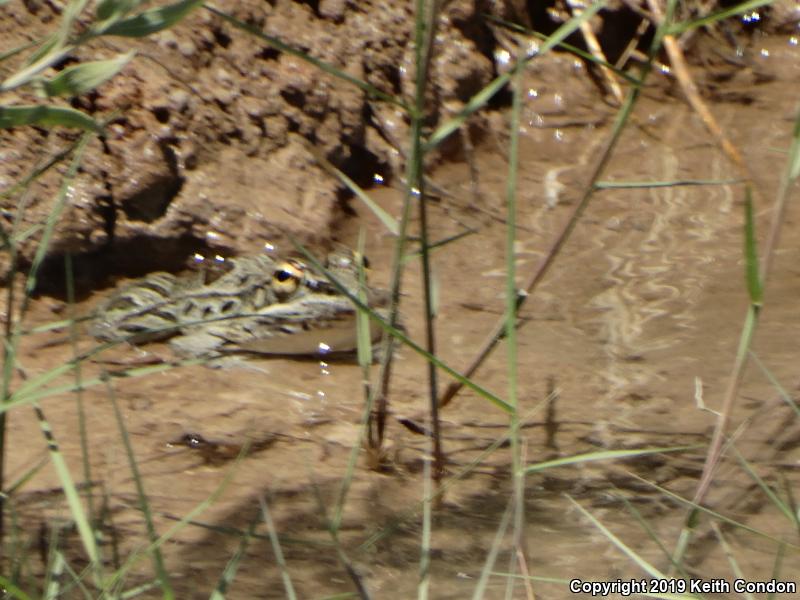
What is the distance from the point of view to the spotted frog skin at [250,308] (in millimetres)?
3074

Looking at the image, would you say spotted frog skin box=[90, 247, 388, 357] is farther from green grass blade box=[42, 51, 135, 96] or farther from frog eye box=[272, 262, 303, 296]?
green grass blade box=[42, 51, 135, 96]

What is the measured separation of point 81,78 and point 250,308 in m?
1.93

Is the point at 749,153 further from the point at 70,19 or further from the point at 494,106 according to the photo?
the point at 70,19

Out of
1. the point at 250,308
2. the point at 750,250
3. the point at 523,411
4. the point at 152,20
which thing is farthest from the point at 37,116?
the point at 250,308

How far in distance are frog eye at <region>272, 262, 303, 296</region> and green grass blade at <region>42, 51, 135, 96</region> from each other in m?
1.94

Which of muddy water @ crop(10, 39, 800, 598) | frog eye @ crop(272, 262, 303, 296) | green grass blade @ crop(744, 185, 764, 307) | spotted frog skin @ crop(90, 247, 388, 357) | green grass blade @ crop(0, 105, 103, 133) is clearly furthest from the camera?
frog eye @ crop(272, 262, 303, 296)

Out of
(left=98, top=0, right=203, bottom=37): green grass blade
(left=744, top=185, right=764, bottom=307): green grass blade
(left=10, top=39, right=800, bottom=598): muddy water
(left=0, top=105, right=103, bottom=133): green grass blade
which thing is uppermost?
(left=98, top=0, right=203, bottom=37): green grass blade

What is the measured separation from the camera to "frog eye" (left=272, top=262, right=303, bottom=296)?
334 cm

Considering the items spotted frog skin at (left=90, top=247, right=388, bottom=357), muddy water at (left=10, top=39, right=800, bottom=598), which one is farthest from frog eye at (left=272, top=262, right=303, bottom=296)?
muddy water at (left=10, top=39, right=800, bottom=598)

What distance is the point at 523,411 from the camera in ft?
8.82

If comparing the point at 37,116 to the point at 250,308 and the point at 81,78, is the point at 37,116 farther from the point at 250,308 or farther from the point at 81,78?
the point at 250,308

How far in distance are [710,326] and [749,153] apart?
51.2 inches

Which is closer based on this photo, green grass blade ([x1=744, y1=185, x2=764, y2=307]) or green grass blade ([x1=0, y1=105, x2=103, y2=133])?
green grass blade ([x1=0, y1=105, x2=103, y2=133])

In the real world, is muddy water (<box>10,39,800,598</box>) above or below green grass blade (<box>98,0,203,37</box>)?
below
